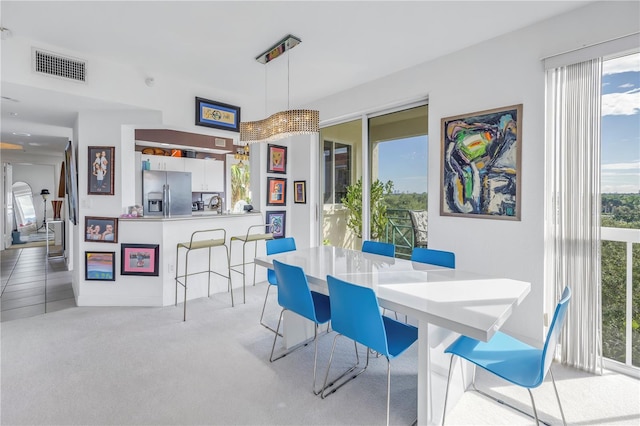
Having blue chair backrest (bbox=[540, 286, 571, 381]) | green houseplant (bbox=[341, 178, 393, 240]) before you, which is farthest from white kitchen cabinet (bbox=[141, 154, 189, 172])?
blue chair backrest (bbox=[540, 286, 571, 381])

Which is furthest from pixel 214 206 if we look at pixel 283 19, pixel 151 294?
pixel 283 19

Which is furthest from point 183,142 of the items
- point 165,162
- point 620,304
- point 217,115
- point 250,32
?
point 620,304

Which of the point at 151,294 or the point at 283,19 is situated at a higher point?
the point at 283,19

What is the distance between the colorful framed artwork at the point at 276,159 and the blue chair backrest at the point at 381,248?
7.23ft

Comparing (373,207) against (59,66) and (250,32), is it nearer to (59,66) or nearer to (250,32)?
(250,32)

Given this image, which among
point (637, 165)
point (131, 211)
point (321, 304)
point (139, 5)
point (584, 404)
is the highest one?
point (139, 5)

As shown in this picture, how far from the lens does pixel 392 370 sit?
7.45 feet

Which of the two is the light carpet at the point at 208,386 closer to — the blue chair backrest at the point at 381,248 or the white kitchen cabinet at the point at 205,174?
the blue chair backrest at the point at 381,248

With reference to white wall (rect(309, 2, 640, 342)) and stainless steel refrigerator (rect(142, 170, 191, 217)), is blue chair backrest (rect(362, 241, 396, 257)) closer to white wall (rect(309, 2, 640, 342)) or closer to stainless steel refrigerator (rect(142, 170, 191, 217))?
white wall (rect(309, 2, 640, 342))

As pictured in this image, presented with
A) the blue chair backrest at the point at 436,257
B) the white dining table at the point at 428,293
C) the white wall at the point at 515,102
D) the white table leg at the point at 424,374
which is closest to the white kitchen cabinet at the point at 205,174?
the white dining table at the point at 428,293

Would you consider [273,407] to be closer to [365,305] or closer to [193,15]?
[365,305]

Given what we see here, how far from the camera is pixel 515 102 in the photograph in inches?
103

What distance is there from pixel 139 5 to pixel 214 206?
2884 mm

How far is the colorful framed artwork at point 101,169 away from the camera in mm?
3566
